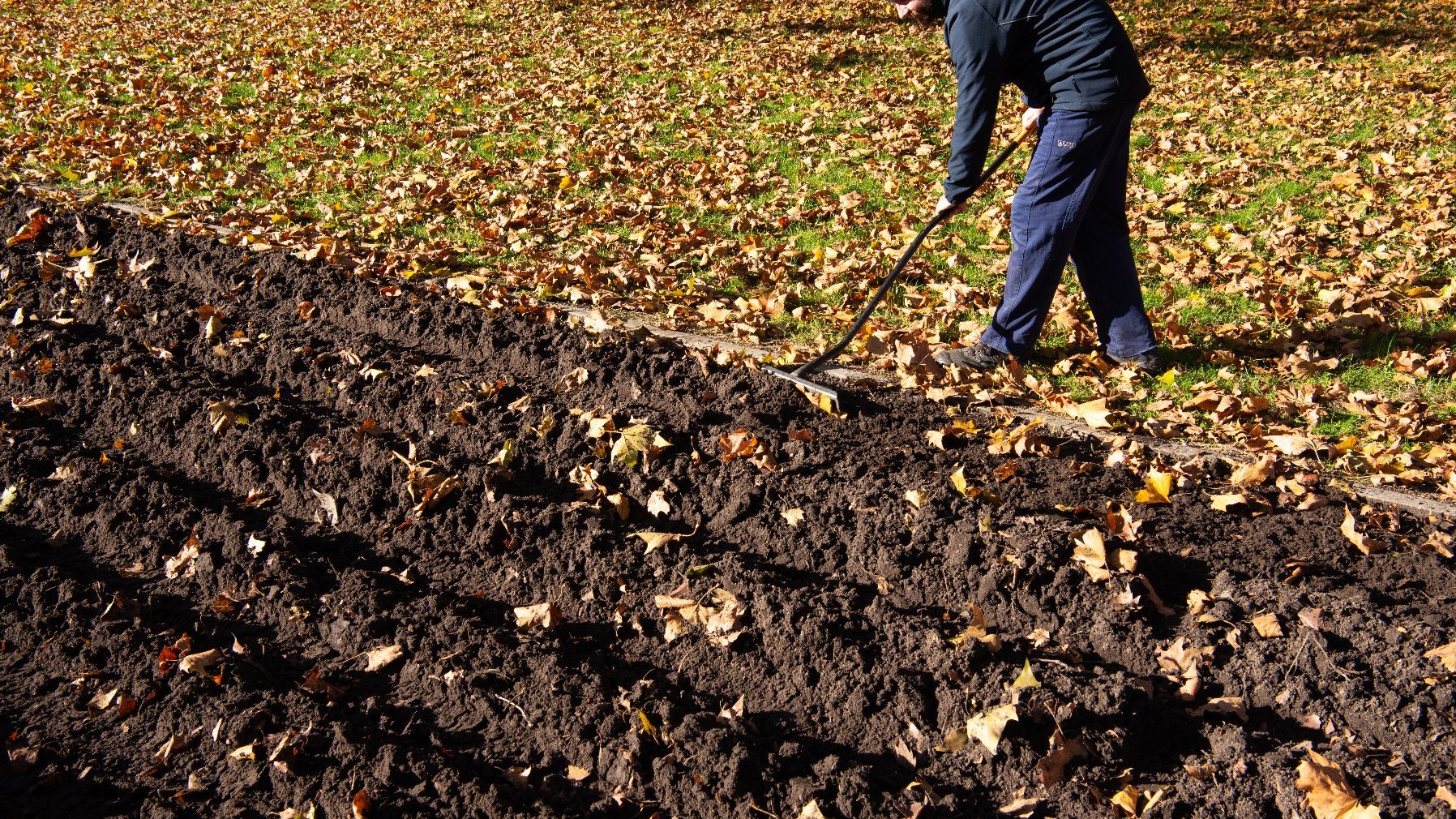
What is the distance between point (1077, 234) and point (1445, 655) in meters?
2.28

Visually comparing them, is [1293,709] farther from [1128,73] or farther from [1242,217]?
[1242,217]

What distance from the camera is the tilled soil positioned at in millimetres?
2670

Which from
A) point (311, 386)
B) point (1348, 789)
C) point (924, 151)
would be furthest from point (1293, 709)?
point (924, 151)

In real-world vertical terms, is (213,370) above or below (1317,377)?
above

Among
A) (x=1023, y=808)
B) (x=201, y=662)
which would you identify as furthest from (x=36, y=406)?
(x=1023, y=808)

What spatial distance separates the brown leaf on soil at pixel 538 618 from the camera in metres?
3.29

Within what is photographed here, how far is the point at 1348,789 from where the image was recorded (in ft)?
7.84

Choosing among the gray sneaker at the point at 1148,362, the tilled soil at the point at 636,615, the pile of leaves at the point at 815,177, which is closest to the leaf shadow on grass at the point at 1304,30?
the pile of leaves at the point at 815,177

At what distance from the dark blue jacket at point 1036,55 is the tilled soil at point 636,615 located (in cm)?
123

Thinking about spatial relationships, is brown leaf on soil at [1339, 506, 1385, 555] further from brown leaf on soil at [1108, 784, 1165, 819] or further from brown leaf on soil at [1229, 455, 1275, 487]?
brown leaf on soil at [1108, 784, 1165, 819]

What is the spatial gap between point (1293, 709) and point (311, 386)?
4.09 m

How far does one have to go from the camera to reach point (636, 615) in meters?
3.28

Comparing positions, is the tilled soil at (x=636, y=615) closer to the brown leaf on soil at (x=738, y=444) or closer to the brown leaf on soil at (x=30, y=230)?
the brown leaf on soil at (x=738, y=444)

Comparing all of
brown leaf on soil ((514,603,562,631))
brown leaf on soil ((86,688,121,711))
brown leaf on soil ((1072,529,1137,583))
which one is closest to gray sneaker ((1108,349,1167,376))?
brown leaf on soil ((1072,529,1137,583))
